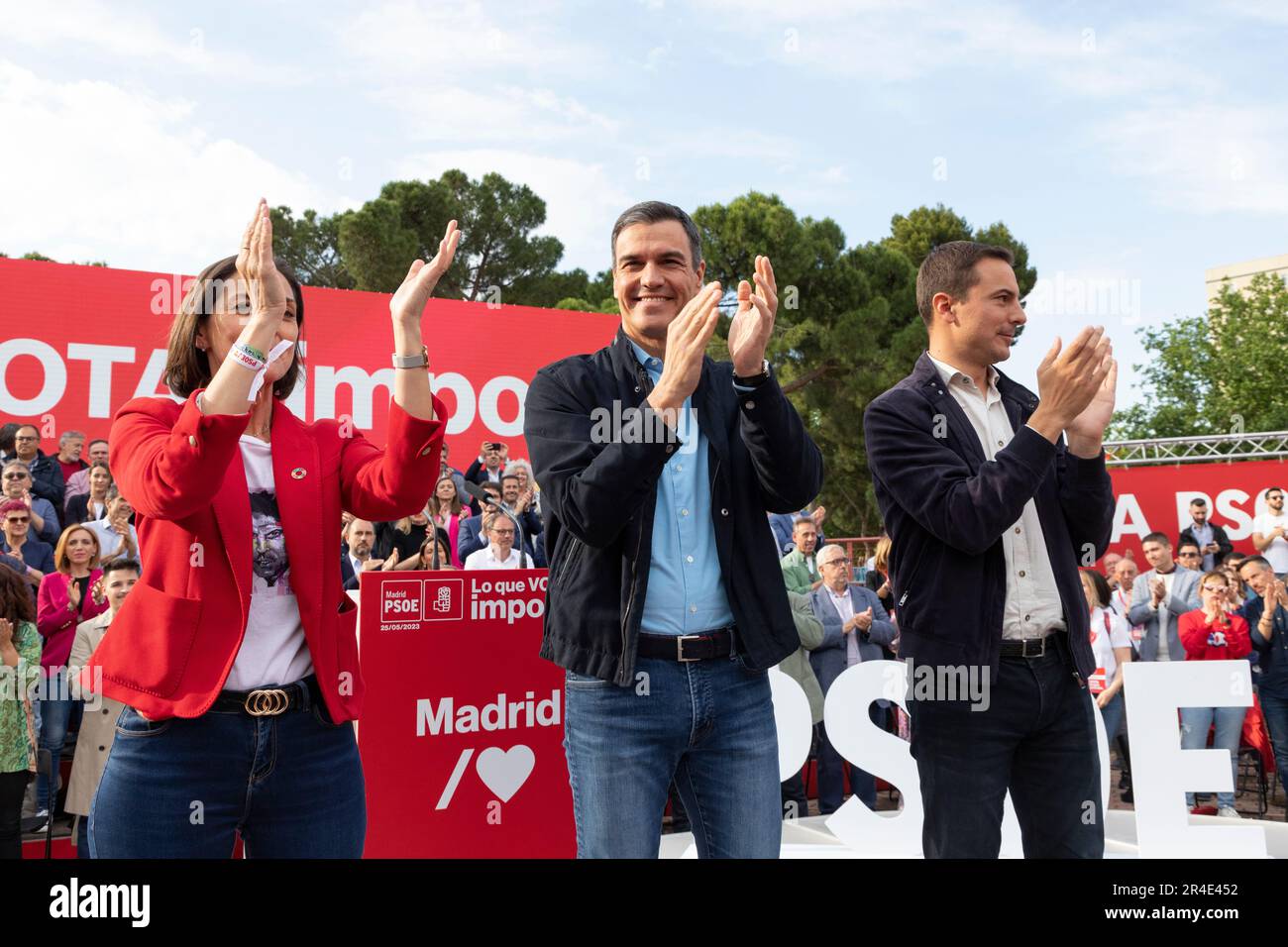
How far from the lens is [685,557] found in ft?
7.43

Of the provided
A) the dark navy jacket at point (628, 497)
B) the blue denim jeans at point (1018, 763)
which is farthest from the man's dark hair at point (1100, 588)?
the dark navy jacket at point (628, 497)

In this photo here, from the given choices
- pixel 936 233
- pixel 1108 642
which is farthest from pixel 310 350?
pixel 936 233

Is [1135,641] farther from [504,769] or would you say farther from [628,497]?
[628,497]

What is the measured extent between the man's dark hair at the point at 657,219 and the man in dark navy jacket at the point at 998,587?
65cm

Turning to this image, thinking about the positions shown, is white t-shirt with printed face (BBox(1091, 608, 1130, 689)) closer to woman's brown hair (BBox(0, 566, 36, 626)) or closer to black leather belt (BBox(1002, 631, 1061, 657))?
black leather belt (BBox(1002, 631, 1061, 657))

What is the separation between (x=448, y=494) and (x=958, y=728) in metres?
7.82

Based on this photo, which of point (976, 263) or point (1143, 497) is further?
point (1143, 497)

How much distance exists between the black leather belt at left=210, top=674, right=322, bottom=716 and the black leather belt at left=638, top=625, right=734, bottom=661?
26.5 inches

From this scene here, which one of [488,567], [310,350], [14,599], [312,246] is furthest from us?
[312,246]

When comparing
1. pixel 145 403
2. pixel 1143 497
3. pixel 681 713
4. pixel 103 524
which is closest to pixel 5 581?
pixel 103 524

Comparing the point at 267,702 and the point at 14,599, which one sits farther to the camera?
the point at 14,599

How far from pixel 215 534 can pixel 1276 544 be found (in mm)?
12822
